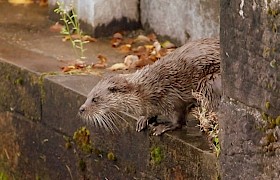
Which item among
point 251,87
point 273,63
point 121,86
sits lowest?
point 121,86

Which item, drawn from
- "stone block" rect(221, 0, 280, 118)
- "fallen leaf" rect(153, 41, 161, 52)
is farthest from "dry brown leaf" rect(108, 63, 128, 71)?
"stone block" rect(221, 0, 280, 118)

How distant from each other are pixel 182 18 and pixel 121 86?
6.84 feet

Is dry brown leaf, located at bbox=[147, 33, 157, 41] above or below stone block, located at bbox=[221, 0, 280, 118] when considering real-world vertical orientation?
below

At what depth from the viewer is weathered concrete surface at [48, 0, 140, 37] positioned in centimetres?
878

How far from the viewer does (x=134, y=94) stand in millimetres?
6379

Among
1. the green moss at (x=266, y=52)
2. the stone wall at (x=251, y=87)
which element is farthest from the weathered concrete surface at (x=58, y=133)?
the green moss at (x=266, y=52)

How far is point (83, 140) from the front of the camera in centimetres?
739

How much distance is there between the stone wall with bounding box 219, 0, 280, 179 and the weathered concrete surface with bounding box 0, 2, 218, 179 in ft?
2.37

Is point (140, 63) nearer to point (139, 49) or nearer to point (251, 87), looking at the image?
point (139, 49)

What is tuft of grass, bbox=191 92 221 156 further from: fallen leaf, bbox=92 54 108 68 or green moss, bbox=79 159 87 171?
fallen leaf, bbox=92 54 108 68

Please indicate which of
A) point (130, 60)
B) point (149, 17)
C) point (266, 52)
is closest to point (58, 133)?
point (130, 60)

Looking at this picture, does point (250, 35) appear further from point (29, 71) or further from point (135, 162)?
point (29, 71)

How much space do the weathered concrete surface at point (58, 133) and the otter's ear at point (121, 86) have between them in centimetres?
32

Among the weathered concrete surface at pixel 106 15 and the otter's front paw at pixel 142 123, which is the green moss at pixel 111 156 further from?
the weathered concrete surface at pixel 106 15
